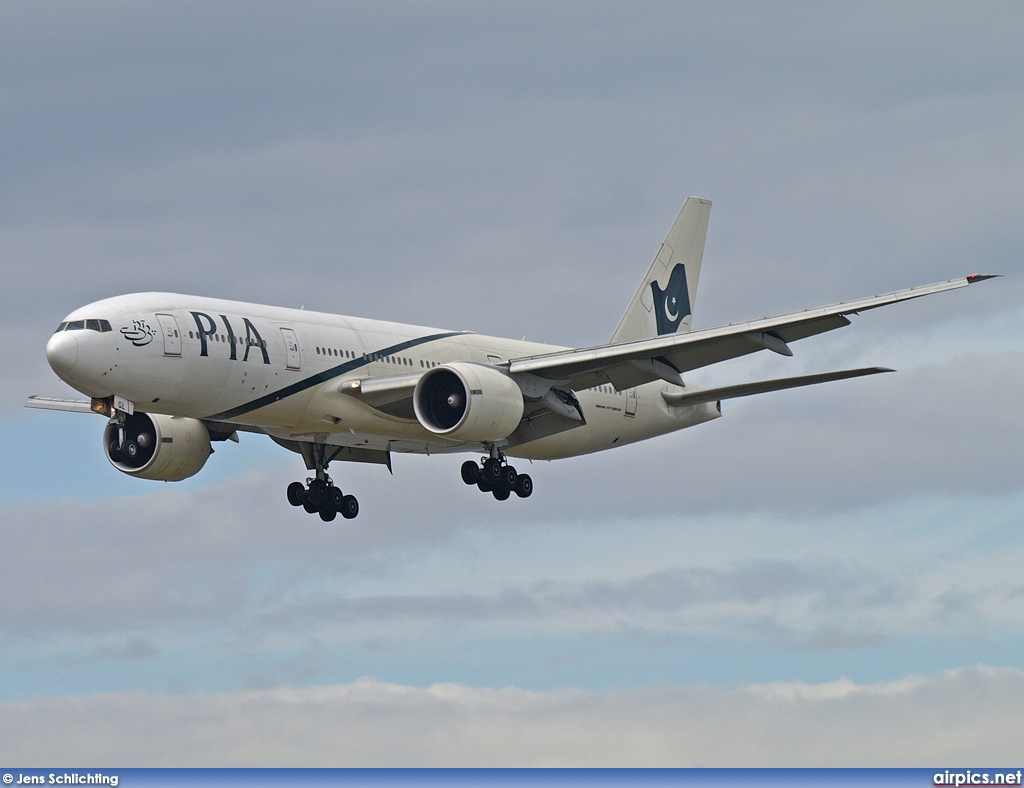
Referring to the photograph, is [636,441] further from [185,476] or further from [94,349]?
[94,349]

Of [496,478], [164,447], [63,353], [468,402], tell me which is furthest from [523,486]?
[63,353]

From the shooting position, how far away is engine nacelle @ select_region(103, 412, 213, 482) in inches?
1923

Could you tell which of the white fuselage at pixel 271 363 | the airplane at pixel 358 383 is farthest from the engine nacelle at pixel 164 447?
the white fuselage at pixel 271 363

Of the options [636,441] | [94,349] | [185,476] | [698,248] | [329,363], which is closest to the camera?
[94,349]

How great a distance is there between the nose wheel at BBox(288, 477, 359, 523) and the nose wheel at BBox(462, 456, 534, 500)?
468cm

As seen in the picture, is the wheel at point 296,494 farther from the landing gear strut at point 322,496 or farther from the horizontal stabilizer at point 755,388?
the horizontal stabilizer at point 755,388

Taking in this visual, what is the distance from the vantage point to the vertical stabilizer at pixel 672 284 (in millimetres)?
58062

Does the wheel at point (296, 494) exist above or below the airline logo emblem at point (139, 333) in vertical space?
above

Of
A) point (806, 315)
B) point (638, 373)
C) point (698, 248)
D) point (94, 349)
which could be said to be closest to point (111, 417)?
point (94, 349)

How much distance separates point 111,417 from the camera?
43906 mm

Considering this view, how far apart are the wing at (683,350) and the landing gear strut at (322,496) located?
7434mm

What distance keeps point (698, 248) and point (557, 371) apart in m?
15.6

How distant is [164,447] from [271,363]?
579 centimetres

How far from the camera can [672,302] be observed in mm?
59531
